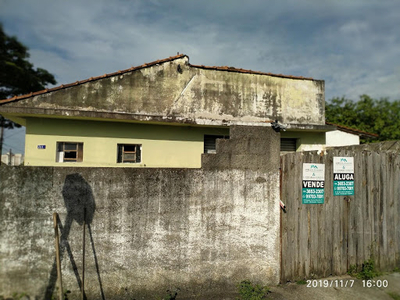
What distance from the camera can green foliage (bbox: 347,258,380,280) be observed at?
4156 mm

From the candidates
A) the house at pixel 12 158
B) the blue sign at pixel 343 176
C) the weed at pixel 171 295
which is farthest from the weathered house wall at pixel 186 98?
the house at pixel 12 158

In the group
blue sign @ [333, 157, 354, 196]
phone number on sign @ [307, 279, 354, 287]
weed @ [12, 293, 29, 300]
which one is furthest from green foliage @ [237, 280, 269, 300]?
weed @ [12, 293, 29, 300]

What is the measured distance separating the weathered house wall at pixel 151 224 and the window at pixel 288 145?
586 centimetres

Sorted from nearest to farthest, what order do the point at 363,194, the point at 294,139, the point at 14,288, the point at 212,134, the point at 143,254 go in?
the point at 14,288
the point at 143,254
the point at 363,194
the point at 212,134
the point at 294,139

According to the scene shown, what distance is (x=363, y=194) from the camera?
14.5ft

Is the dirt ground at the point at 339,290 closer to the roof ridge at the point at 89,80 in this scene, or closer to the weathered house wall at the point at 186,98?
the weathered house wall at the point at 186,98

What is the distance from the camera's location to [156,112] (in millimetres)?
7938

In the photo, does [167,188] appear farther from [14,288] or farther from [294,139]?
[294,139]

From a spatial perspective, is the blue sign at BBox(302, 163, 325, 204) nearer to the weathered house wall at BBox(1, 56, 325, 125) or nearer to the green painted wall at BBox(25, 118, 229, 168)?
the weathered house wall at BBox(1, 56, 325, 125)

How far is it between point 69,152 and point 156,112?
10.4 ft

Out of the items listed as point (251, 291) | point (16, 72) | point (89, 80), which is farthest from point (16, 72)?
point (251, 291)

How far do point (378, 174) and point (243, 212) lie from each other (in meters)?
2.93

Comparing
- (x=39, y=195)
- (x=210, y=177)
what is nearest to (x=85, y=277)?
(x=39, y=195)
